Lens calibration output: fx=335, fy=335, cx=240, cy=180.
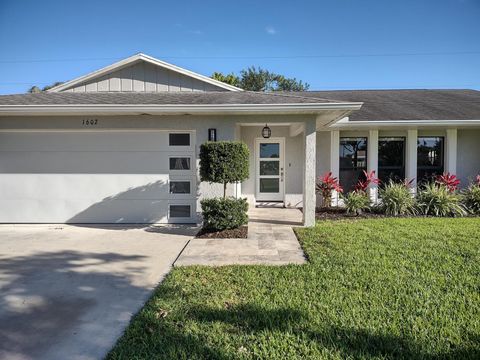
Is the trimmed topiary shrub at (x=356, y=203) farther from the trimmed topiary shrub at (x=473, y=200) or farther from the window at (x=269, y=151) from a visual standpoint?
the window at (x=269, y=151)

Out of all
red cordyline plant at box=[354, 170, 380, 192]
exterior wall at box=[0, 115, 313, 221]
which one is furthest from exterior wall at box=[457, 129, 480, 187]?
exterior wall at box=[0, 115, 313, 221]

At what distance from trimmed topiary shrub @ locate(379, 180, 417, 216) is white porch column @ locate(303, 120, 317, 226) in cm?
300

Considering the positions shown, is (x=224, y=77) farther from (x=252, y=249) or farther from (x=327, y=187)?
(x=252, y=249)

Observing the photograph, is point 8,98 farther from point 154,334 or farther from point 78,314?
point 154,334

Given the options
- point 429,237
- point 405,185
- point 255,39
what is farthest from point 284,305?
point 255,39

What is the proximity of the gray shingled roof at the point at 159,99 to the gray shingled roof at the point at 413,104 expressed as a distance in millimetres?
3469

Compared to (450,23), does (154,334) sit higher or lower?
lower

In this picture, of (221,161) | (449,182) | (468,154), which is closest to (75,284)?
(221,161)

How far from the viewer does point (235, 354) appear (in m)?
2.72

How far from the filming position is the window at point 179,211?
28.0 ft

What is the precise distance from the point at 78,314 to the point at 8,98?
26.2 feet

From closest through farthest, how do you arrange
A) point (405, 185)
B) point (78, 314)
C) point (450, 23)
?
point (78, 314) → point (405, 185) → point (450, 23)

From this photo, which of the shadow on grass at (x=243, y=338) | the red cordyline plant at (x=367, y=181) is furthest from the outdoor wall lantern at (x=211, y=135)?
the shadow on grass at (x=243, y=338)

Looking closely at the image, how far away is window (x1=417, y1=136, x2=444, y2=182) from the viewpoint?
11305 millimetres
